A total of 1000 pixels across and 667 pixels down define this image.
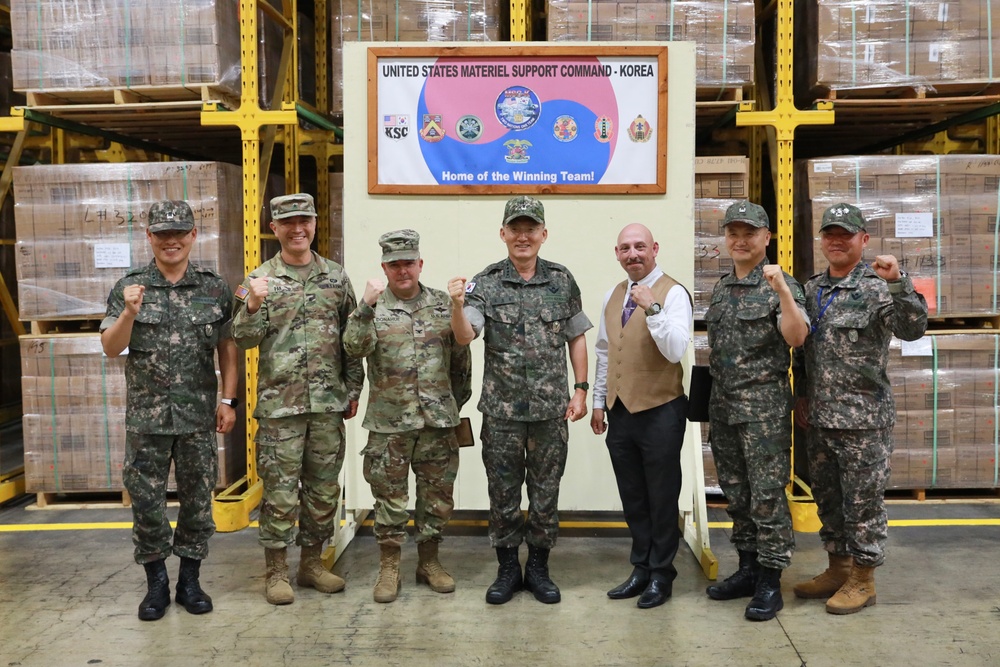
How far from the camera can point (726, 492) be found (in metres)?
4.51

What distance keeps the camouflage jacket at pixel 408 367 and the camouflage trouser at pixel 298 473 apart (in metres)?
0.28

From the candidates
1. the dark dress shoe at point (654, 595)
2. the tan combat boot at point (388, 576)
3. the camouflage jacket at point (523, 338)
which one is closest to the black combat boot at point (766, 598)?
the dark dress shoe at point (654, 595)

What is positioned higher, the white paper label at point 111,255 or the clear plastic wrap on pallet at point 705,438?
the white paper label at point 111,255

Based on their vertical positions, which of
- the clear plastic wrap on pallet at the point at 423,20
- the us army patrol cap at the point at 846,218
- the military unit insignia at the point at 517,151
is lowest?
the us army patrol cap at the point at 846,218

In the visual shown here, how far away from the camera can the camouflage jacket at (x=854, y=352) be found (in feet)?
14.0

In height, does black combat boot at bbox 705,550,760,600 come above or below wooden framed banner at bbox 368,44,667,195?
below

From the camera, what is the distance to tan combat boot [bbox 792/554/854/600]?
15.1 ft

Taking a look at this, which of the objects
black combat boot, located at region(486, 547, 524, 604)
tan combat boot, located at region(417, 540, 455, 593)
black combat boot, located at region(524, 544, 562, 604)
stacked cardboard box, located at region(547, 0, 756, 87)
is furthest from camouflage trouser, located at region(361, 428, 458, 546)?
stacked cardboard box, located at region(547, 0, 756, 87)

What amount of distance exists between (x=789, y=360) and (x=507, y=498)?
1.65m

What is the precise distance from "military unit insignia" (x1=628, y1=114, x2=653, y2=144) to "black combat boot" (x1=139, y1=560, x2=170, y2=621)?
374 cm

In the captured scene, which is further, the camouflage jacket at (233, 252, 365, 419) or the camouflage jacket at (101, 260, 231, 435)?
the camouflage jacket at (233, 252, 365, 419)

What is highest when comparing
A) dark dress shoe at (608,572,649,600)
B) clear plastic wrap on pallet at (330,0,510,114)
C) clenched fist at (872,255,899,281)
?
clear plastic wrap on pallet at (330,0,510,114)

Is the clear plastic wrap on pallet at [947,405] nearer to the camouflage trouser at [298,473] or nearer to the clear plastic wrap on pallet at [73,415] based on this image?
the camouflage trouser at [298,473]

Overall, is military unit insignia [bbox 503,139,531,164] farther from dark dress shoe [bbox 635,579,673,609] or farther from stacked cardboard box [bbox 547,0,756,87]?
dark dress shoe [bbox 635,579,673,609]
